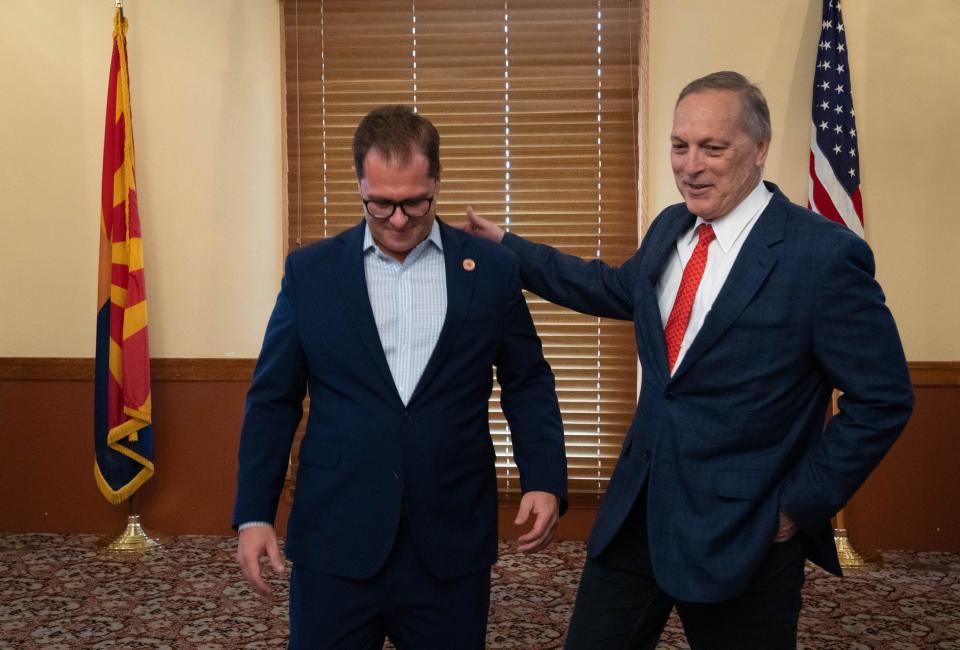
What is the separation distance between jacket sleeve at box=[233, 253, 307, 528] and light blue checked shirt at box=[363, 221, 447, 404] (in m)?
0.18

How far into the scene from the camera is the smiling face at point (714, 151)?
2094 millimetres

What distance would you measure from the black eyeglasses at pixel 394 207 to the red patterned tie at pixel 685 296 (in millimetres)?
577

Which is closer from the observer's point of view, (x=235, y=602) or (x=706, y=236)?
(x=706, y=236)

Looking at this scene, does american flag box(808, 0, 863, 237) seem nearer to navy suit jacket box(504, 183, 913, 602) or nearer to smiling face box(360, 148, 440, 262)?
navy suit jacket box(504, 183, 913, 602)

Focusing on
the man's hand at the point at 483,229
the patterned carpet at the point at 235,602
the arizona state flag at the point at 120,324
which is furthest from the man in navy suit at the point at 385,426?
the arizona state flag at the point at 120,324

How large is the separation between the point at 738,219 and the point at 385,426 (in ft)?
2.81

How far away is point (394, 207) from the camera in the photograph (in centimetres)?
202

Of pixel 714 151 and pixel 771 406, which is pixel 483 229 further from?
pixel 771 406

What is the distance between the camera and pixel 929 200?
4.74 meters

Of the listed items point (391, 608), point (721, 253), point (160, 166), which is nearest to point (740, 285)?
point (721, 253)

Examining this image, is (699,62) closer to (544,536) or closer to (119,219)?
(119,219)

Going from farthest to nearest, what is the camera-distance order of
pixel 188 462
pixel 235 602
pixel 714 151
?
pixel 188 462, pixel 235 602, pixel 714 151

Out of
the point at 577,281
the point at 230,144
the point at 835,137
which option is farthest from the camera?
the point at 230,144

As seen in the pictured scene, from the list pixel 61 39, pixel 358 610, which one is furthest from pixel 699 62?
pixel 358 610
